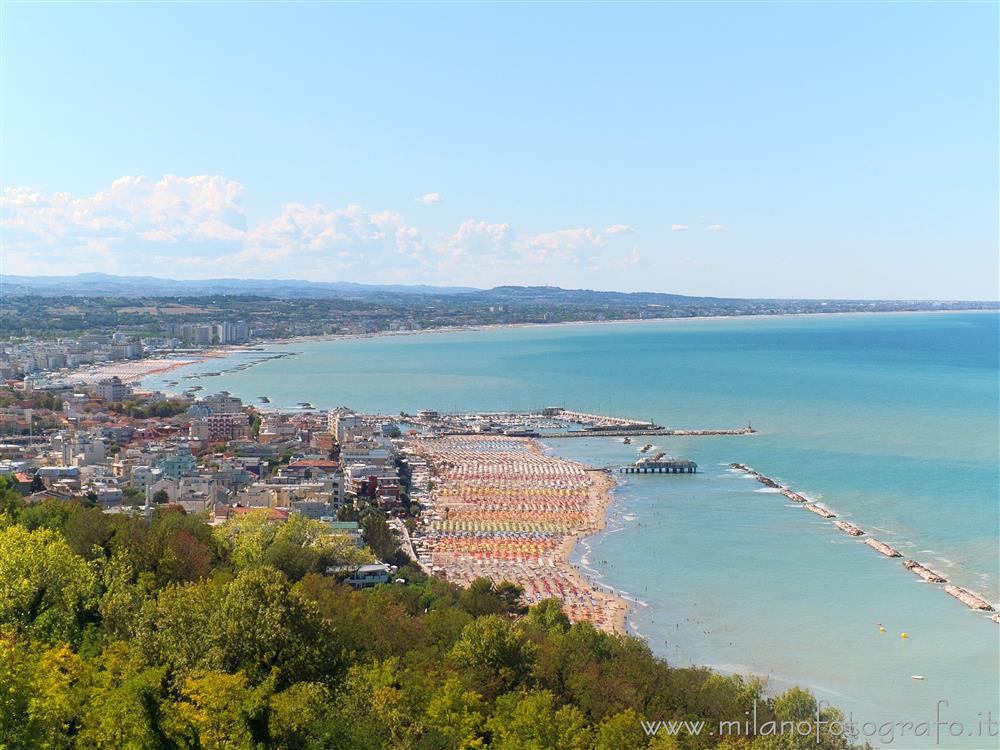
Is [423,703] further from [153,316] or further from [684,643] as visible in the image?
[153,316]

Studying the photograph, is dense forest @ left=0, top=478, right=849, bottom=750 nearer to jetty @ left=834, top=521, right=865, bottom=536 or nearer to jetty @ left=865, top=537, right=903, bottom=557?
jetty @ left=865, top=537, right=903, bottom=557

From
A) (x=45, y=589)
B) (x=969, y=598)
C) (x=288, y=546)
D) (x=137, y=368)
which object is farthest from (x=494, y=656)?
(x=137, y=368)

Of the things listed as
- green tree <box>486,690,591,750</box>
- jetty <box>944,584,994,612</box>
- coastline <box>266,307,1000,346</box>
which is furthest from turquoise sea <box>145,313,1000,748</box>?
coastline <box>266,307,1000,346</box>

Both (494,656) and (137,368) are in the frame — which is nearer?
(494,656)

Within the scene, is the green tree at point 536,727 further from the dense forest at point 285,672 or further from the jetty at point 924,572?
the jetty at point 924,572

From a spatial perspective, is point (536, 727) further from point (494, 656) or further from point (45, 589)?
point (45, 589)

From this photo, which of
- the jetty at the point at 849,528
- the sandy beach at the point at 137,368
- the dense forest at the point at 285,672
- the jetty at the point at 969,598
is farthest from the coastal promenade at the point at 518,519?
the sandy beach at the point at 137,368

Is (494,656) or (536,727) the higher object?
(536,727)
